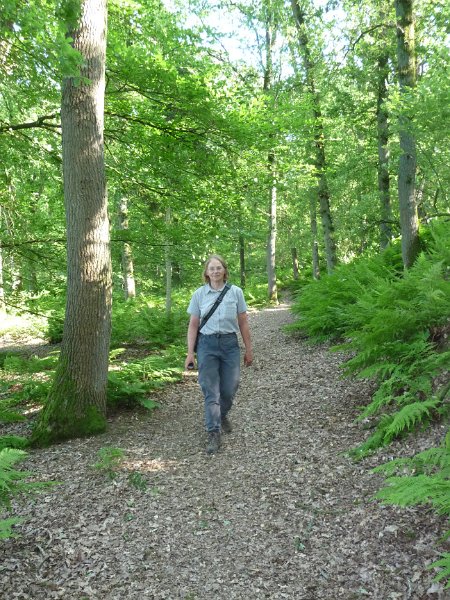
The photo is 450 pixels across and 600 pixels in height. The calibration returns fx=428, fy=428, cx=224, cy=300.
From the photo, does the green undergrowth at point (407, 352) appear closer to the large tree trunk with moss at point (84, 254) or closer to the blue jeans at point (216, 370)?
the blue jeans at point (216, 370)

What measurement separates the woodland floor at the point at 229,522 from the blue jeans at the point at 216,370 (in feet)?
1.54

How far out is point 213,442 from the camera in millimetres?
4949

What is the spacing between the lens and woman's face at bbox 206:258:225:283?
5.16m

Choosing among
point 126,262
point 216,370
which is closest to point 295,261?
point 126,262

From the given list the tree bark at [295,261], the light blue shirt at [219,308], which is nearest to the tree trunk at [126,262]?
the light blue shirt at [219,308]

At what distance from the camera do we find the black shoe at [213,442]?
4910 millimetres

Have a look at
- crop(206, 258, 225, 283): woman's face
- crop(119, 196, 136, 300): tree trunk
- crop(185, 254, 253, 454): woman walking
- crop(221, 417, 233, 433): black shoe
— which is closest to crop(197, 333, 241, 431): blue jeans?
crop(185, 254, 253, 454): woman walking

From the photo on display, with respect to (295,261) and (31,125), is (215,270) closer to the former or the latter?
(31,125)

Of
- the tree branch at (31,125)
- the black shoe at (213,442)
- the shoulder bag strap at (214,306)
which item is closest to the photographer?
the black shoe at (213,442)

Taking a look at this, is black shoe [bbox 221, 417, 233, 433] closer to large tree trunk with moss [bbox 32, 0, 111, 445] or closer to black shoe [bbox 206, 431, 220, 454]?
black shoe [bbox 206, 431, 220, 454]

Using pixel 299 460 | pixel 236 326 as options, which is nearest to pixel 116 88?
pixel 236 326

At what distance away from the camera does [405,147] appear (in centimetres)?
794

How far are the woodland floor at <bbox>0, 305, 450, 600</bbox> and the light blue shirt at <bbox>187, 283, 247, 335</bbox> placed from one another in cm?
140

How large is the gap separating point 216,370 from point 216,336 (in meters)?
0.41
